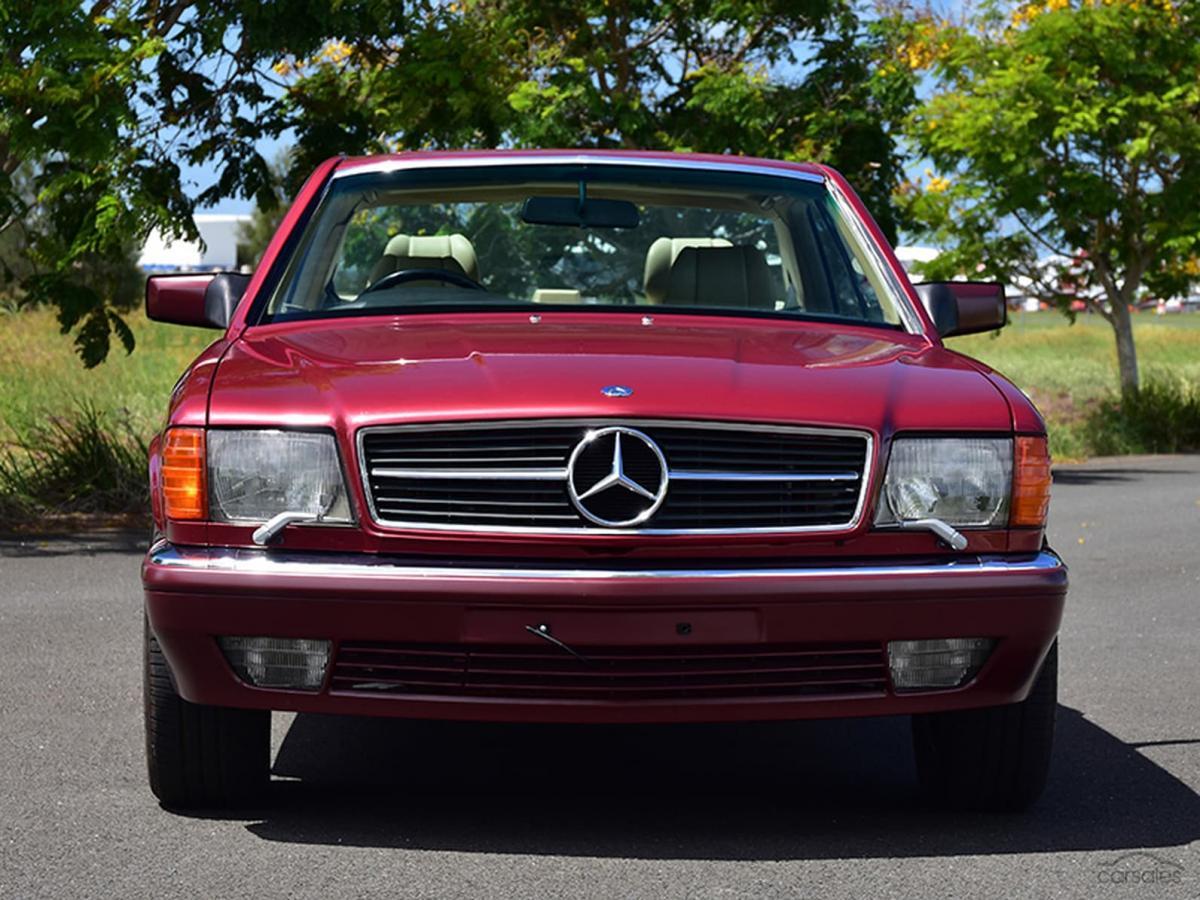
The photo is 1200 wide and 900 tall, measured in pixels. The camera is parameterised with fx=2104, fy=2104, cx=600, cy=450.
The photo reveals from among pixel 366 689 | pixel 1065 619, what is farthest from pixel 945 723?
pixel 1065 619

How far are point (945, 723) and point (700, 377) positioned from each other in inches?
42.5

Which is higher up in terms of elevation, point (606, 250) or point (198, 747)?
point (606, 250)

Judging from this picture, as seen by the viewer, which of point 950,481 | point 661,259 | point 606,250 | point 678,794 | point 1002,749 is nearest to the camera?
point 950,481

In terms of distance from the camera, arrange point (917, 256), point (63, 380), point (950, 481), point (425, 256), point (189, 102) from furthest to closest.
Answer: point (917, 256), point (63, 380), point (189, 102), point (425, 256), point (950, 481)

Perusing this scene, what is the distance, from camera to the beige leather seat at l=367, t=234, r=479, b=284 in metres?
5.99

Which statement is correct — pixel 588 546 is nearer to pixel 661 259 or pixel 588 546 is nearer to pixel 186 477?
pixel 186 477

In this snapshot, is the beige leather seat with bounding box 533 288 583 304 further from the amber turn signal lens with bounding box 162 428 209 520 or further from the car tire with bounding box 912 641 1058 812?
the car tire with bounding box 912 641 1058 812

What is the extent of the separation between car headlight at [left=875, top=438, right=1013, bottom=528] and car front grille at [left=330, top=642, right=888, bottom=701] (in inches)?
12.9

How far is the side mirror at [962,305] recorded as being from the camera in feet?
19.1

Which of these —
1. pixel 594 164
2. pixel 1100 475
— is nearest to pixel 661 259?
pixel 594 164

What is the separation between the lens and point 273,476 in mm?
4504

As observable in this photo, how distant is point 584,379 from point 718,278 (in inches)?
56.8

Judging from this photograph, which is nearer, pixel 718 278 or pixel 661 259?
pixel 718 278

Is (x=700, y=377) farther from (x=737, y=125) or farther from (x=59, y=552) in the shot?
(x=737, y=125)
